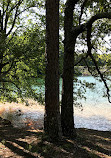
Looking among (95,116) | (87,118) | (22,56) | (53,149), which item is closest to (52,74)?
(53,149)

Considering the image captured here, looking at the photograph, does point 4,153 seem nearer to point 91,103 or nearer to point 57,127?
point 57,127

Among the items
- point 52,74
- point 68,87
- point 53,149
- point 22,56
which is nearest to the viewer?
point 53,149

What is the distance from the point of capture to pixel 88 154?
445 centimetres

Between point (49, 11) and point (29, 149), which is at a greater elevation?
point (49, 11)

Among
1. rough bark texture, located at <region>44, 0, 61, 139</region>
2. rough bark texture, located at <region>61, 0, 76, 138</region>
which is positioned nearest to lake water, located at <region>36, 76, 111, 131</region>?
rough bark texture, located at <region>61, 0, 76, 138</region>

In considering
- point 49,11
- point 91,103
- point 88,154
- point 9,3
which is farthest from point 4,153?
point 91,103

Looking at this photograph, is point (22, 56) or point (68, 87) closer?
point (68, 87)

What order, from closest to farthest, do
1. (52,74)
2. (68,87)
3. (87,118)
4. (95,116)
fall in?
(52,74)
(68,87)
(87,118)
(95,116)

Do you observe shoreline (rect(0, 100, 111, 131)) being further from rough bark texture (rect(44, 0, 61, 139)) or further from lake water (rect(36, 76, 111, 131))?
rough bark texture (rect(44, 0, 61, 139))

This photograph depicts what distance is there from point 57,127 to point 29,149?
112 centimetres

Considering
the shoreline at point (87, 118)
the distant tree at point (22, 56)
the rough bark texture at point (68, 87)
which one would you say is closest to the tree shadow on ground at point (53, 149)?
the rough bark texture at point (68, 87)

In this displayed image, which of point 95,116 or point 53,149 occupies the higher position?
point 53,149

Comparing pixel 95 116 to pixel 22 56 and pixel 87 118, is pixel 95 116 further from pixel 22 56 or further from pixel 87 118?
pixel 22 56

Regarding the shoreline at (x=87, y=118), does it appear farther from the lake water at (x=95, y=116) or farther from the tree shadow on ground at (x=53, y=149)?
the tree shadow on ground at (x=53, y=149)
